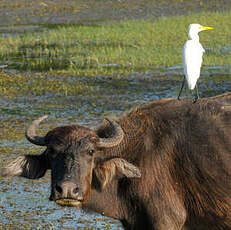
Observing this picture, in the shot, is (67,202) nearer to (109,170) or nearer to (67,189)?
(67,189)

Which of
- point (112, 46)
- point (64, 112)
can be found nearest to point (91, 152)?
point (64, 112)

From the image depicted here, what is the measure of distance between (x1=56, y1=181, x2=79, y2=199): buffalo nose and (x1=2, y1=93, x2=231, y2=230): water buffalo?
36 centimetres

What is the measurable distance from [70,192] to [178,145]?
1.16 m

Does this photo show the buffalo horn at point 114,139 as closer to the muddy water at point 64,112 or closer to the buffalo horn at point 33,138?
the buffalo horn at point 33,138

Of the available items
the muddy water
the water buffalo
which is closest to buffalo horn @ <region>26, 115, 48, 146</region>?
the water buffalo

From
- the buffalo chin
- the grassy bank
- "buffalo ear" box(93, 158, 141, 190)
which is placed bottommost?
the grassy bank

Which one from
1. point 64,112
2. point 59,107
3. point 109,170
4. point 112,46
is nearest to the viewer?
point 109,170

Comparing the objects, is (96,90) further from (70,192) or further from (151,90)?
(70,192)

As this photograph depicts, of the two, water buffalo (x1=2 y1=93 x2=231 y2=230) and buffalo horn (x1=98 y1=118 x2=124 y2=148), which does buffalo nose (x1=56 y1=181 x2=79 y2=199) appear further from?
buffalo horn (x1=98 y1=118 x2=124 y2=148)

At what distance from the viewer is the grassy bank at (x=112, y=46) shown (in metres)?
17.0

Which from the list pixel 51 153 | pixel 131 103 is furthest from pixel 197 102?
pixel 131 103

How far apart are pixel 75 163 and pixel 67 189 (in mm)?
291

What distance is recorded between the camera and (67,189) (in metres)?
5.10

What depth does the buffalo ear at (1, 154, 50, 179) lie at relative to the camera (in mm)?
5789
